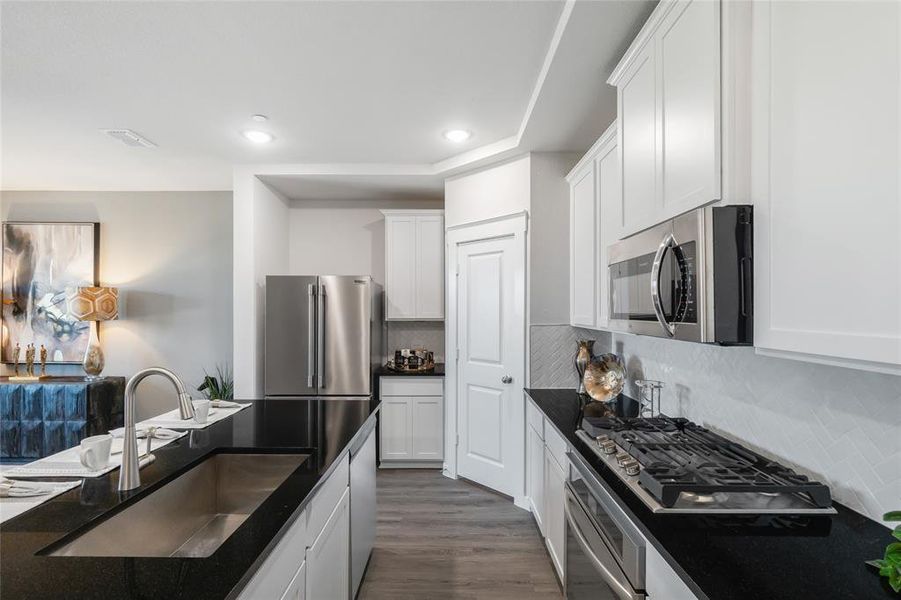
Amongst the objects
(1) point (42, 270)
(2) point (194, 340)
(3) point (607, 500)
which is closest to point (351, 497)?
(3) point (607, 500)

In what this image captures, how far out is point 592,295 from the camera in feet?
8.05

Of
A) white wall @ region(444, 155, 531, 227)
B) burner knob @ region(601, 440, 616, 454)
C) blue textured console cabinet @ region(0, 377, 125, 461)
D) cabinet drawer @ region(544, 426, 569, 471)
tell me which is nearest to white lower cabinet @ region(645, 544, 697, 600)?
burner knob @ region(601, 440, 616, 454)

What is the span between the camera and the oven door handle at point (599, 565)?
1104mm

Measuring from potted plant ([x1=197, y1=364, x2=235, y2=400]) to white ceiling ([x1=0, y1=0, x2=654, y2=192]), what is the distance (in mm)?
2003

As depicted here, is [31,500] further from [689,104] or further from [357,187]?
[357,187]

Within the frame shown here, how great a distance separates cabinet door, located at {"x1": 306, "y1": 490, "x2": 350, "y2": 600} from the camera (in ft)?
4.43

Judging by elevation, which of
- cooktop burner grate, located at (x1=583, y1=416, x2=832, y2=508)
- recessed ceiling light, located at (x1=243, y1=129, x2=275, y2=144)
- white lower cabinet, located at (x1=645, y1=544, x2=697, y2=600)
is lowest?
white lower cabinet, located at (x1=645, y1=544, x2=697, y2=600)

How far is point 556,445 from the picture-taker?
2.05 m

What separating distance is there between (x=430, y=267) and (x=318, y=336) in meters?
1.19

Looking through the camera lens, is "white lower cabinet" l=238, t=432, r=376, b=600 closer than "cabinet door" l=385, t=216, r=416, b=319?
Yes

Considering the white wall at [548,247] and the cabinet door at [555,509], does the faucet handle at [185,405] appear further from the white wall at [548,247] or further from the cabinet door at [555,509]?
the white wall at [548,247]

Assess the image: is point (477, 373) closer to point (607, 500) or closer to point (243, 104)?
point (607, 500)

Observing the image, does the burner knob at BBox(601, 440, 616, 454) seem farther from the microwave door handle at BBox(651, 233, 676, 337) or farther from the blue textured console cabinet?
the blue textured console cabinet

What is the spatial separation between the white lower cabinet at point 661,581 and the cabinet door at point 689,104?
36.9 inches
